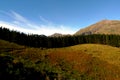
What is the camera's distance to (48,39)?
107m

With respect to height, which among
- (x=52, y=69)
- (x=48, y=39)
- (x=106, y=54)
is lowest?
(x=52, y=69)

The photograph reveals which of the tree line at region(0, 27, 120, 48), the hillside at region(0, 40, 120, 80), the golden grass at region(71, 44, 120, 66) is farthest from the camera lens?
the tree line at region(0, 27, 120, 48)

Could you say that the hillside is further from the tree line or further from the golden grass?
the tree line

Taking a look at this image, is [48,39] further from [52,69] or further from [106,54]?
[52,69]

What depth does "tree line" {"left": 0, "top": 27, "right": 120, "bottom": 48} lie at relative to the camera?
9784 cm

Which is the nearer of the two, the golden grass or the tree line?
the golden grass

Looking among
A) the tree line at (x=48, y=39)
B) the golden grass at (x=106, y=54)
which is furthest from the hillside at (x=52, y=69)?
the tree line at (x=48, y=39)

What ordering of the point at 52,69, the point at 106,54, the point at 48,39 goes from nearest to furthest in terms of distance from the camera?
the point at 52,69 → the point at 106,54 → the point at 48,39

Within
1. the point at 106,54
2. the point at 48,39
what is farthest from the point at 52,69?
the point at 48,39

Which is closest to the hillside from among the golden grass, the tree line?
the golden grass

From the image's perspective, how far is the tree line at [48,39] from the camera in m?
97.8

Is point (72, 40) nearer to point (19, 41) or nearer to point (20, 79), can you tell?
point (19, 41)

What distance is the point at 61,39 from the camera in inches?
4456

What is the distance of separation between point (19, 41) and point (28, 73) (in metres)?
76.9
